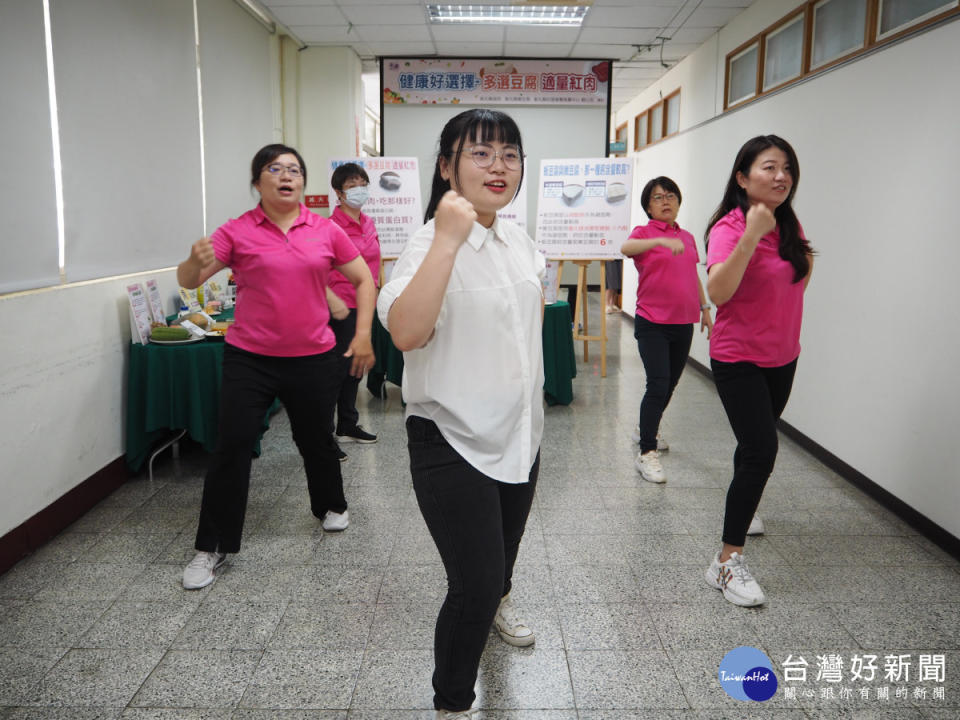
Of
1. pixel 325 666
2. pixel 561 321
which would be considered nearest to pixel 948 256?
pixel 561 321

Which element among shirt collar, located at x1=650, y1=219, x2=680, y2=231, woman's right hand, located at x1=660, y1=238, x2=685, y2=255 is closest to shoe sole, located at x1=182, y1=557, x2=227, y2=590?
woman's right hand, located at x1=660, y1=238, x2=685, y2=255

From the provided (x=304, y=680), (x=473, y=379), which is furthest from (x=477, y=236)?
(x=304, y=680)

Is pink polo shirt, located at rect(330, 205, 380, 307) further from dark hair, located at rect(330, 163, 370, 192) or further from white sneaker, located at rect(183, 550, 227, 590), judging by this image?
white sneaker, located at rect(183, 550, 227, 590)

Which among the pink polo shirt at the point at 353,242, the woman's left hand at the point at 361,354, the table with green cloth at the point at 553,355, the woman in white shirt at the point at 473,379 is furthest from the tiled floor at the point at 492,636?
the table with green cloth at the point at 553,355

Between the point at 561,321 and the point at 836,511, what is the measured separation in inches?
87.6

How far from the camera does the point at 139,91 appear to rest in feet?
12.5

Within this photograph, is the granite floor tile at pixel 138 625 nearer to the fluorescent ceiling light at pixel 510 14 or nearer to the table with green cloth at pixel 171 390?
the table with green cloth at pixel 171 390

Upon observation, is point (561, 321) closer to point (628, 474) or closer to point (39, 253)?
point (628, 474)

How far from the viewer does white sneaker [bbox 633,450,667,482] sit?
3.54 metres

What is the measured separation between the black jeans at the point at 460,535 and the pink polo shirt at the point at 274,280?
3.78ft

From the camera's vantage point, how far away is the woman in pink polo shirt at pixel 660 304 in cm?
349

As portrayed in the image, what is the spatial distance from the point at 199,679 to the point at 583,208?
16.0ft

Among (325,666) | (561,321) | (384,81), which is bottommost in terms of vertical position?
(325,666)

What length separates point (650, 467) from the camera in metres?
3.59
